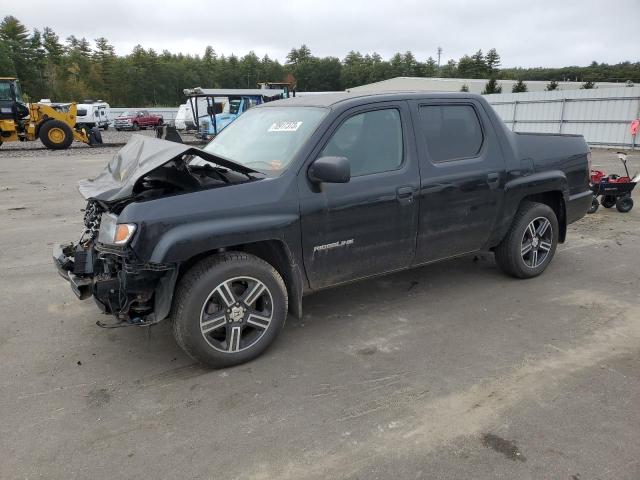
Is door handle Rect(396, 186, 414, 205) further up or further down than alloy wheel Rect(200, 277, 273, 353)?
further up

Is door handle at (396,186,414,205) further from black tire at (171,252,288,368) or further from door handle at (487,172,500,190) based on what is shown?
black tire at (171,252,288,368)

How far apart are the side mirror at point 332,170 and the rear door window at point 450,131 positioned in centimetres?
111

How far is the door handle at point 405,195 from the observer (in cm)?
395

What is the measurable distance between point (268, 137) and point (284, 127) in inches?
6.3

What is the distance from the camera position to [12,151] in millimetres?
20719

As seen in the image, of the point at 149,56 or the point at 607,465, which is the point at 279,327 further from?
the point at 149,56

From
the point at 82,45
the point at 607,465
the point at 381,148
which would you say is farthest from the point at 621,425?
the point at 82,45

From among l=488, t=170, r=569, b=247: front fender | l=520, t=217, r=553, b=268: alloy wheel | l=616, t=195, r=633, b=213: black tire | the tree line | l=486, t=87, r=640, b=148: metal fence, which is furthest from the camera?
the tree line

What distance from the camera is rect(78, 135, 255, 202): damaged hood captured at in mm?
3262

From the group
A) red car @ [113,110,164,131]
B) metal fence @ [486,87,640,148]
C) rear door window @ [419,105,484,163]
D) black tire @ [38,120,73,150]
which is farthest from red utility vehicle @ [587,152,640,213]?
red car @ [113,110,164,131]

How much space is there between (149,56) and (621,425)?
10122 cm

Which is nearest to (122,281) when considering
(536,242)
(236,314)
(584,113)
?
(236,314)

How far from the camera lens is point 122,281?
10.3 feet

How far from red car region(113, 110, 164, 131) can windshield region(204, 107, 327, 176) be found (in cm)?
3674
